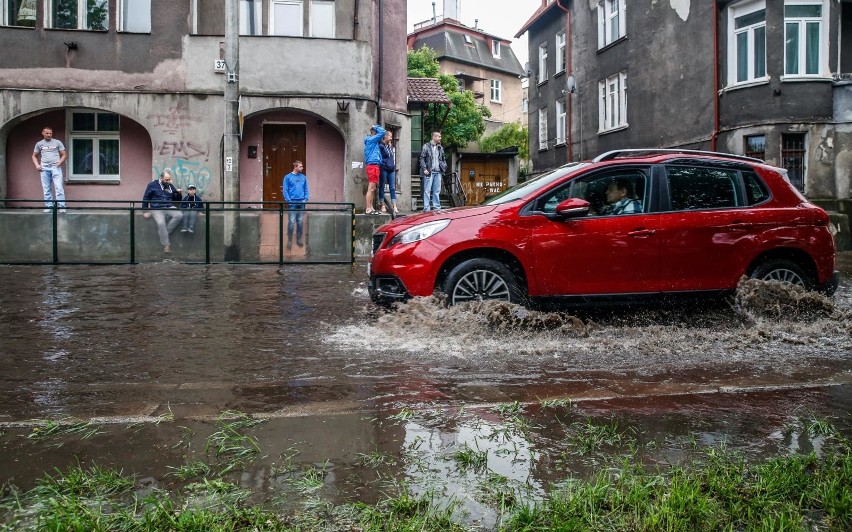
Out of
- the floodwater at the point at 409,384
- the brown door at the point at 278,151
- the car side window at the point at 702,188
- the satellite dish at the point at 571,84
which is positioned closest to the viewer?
the floodwater at the point at 409,384

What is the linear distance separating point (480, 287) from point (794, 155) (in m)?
16.4

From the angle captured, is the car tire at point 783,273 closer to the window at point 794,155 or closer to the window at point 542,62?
the window at point 794,155

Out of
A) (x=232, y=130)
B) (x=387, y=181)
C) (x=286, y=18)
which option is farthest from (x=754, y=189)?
(x=286, y=18)

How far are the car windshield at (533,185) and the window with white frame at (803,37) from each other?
15.1 meters

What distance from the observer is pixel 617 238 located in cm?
742

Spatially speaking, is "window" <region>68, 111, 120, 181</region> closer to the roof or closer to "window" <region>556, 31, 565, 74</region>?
the roof

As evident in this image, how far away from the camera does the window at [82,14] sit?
19.3m

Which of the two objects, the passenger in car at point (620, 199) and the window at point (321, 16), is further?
the window at point (321, 16)

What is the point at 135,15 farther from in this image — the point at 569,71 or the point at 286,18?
the point at 569,71

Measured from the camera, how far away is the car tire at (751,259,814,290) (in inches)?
307

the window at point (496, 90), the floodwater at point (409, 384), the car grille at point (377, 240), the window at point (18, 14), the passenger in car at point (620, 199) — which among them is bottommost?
the floodwater at point (409, 384)

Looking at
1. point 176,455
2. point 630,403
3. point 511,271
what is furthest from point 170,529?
point 511,271

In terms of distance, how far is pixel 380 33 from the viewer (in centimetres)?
2128

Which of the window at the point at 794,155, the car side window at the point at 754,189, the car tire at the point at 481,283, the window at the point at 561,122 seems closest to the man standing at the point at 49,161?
the car tire at the point at 481,283
